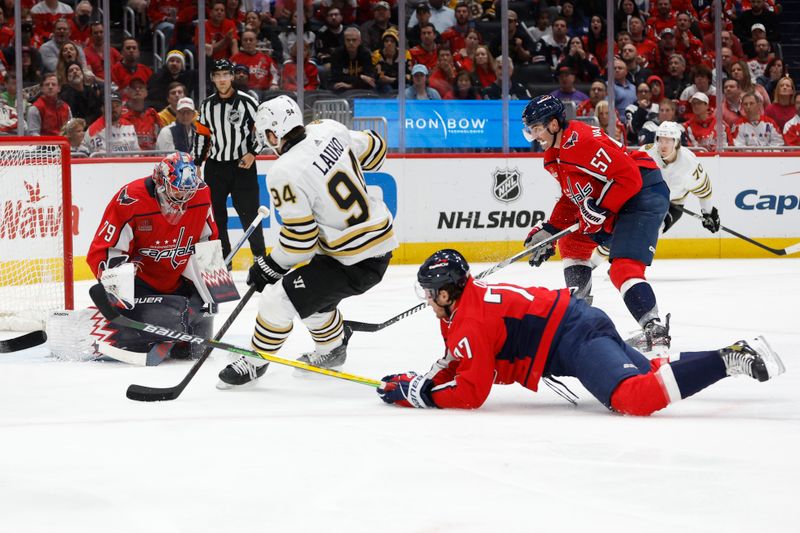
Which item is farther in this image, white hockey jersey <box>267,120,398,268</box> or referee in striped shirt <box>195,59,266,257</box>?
referee in striped shirt <box>195,59,266,257</box>

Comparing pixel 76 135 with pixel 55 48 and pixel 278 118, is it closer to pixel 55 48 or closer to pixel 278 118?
pixel 55 48

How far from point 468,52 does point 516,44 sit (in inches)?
15.2

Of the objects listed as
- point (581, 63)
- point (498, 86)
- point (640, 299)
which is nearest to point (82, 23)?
point (498, 86)

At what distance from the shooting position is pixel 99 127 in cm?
761

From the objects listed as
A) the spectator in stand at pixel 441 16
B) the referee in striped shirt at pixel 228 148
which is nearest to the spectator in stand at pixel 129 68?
the referee in striped shirt at pixel 228 148

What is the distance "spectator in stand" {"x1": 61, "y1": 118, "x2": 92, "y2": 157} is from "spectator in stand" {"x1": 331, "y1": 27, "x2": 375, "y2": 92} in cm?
181

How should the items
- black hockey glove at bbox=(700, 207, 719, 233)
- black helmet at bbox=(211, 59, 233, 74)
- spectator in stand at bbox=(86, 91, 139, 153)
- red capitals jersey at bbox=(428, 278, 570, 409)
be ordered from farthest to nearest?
1. spectator in stand at bbox=(86, 91, 139, 153)
2. black helmet at bbox=(211, 59, 233, 74)
3. black hockey glove at bbox=(700, 207, 719, 233)
4. red capitals jersey at bbox=(428, 278, 570, 409)

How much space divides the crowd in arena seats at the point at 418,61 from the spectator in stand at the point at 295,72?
0.01 metres

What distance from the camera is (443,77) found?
8617mm

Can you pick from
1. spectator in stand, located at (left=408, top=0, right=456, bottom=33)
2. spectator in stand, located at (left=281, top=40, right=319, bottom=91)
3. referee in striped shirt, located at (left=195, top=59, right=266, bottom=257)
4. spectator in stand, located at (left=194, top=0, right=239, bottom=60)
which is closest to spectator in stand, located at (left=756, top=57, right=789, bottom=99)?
spectator in stand, located at (left=408, top=0, right=456, bottom=33)

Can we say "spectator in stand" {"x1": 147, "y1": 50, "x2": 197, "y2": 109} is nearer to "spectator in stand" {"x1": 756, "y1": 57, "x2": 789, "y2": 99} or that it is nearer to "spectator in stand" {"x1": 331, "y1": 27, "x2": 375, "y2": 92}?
"spectator in stand" {"x1": 331, "y1": 27, "x2": 375, "y2": 92}

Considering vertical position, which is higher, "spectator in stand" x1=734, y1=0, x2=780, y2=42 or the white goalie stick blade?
"spectator in stand" x1=734, y1=0, x2=780, y2=42

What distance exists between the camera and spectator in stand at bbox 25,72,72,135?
7.36 meters

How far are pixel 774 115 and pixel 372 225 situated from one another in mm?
5896
